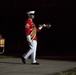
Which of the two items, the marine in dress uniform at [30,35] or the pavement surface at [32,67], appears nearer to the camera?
the pavement surface at [32,67]

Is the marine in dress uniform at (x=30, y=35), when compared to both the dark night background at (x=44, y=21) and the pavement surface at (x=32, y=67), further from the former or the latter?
the dark night background at (x=44, y=21)

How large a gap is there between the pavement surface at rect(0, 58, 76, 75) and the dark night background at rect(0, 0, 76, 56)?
23.0ft

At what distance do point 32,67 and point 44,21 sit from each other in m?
9.75

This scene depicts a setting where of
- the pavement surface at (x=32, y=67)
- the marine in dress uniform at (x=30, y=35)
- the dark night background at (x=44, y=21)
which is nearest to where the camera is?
the pavement surface at (x=32, y=67)

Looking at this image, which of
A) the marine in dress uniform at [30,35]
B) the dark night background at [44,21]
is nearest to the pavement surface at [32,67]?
the marine in dress uniform at [30,35]

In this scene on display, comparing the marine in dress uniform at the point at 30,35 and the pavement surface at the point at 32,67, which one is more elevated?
the marine in dress uniform at the point at 30,35

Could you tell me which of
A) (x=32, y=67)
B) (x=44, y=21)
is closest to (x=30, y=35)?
(x=32, y=67)

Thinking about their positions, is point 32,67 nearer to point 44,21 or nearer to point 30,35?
point 30,35

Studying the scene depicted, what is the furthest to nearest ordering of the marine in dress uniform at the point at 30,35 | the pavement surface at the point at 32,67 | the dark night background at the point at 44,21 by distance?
the dark night background at the point at 44,21
the marine in dress uniform at the point at 30,35
the pavement surface at the point at 32,67

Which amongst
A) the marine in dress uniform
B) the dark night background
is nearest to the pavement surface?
the marine in dress uniform

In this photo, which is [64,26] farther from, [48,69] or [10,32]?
[48,69]

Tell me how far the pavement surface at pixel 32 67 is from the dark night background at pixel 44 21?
6996 millimetres

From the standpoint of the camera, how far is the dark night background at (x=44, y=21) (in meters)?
22.7

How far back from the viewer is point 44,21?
2295 cm
